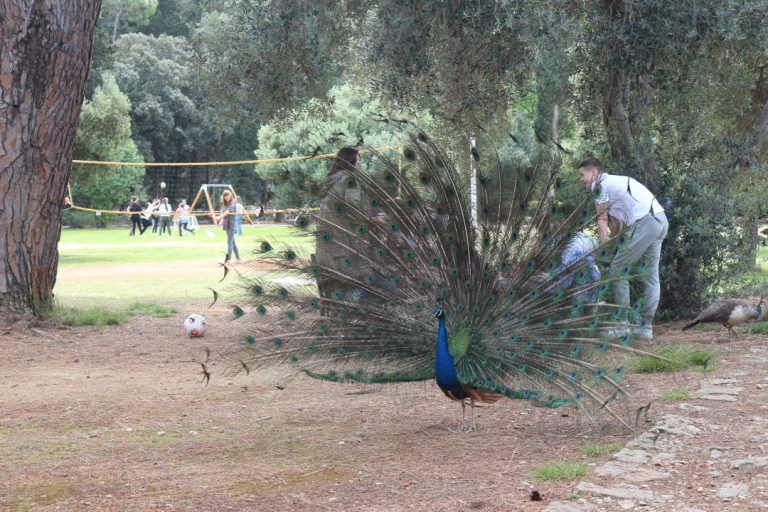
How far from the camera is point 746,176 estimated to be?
41.9 feet

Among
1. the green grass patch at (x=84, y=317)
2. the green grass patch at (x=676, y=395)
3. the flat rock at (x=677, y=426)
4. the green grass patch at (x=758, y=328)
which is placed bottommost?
the green grass patch at (x=84, y=317)

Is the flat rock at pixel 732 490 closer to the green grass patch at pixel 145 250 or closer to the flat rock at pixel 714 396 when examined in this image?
the flat rock at pixel 714 396

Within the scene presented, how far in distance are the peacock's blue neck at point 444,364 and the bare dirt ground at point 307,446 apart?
1.64 ft

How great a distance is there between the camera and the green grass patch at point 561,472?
5.54 m

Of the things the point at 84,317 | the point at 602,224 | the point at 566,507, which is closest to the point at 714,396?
the point at 602,224

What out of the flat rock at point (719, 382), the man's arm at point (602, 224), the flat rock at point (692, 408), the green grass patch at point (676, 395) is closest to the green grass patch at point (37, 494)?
the man's arm at point (602, 224)

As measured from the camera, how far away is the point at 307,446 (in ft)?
21.1

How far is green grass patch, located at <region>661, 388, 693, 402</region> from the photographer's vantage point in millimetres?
7641

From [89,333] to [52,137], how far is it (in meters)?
2.54

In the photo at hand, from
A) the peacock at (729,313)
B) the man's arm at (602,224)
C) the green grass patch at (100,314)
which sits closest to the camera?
the man's arm at (602,224)

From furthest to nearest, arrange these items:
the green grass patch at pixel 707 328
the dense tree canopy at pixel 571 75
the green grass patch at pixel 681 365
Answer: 1. the green grass patch at pixel 707 328
2. the dense tree canopy at pixel 571 75
3. the green grass patch at pixel 681 365

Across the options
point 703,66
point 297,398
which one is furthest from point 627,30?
point 297,398

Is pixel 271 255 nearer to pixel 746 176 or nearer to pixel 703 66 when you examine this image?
pixel 703 66

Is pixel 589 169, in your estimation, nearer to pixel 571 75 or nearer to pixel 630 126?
pixel 571 75
